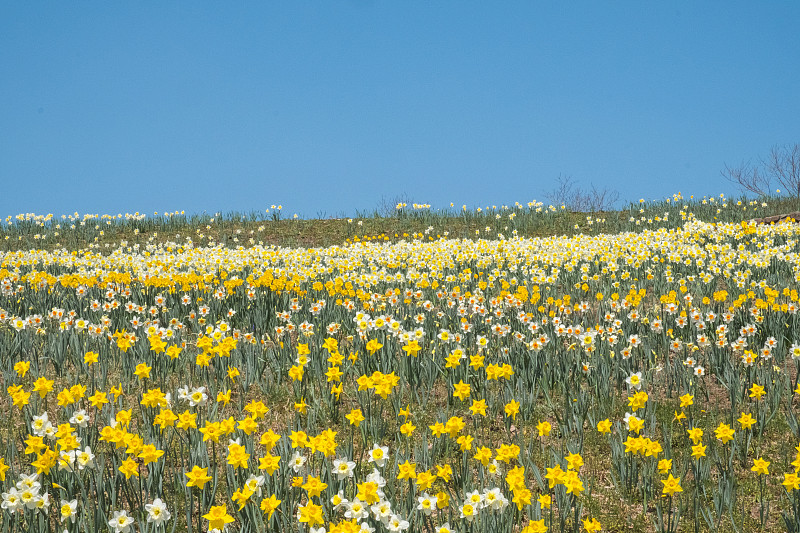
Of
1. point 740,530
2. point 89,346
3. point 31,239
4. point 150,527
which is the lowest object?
point 740,530

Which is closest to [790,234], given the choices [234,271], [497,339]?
[497,339]

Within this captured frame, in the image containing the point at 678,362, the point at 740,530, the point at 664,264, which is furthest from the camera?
the point at 664,264

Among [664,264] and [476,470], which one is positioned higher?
[664,264]

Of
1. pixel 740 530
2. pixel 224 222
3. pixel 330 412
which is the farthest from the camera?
pixel 224 222

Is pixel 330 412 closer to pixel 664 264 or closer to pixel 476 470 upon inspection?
pixel 476 470

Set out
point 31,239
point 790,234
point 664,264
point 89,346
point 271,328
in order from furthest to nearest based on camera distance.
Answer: point 31,239, point 790,234, point 664,264, point 271,328, point 89,346

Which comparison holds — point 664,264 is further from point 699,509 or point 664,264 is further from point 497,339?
point 699,509

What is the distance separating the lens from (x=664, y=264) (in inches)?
442

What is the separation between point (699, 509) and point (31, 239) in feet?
68.3

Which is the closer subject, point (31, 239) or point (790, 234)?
point (790, 234)

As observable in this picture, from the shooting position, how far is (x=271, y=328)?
8.04 m

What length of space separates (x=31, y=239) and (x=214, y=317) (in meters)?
14.8

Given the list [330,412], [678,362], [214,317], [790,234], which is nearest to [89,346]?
[214,317]

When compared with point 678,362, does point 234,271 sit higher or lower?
higher
